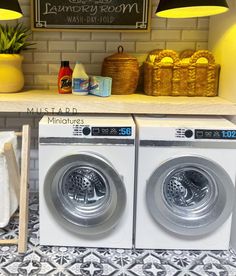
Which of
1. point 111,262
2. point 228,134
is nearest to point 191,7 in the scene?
point 228,134

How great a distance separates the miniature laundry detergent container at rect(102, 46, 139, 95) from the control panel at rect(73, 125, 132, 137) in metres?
0.56

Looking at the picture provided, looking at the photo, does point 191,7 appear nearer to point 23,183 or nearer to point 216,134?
point 216,134

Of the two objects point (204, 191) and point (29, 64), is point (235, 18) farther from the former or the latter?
point (29, 64)

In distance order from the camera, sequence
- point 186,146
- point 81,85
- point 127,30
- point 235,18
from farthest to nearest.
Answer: point 127,30 < point 81,85 < point 235,18 < point 186,146

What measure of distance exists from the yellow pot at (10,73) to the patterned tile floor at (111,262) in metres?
1.10

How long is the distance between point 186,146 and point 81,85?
908mm

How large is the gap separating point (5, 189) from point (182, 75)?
1.49 metres

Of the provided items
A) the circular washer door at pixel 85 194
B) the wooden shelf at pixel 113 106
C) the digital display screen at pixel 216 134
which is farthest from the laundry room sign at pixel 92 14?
→ the circular washer door at pixel 85 194

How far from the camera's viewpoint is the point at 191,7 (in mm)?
1980

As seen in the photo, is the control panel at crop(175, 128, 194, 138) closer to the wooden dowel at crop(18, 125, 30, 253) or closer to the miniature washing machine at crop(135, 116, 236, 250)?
the miniature washing machine at crop(135, 116, 236, 250)

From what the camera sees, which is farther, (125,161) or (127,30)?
(127,30)

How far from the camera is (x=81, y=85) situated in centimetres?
241

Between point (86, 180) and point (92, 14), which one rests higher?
point (92, 14)

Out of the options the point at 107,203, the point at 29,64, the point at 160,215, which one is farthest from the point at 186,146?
the point at 29,64
